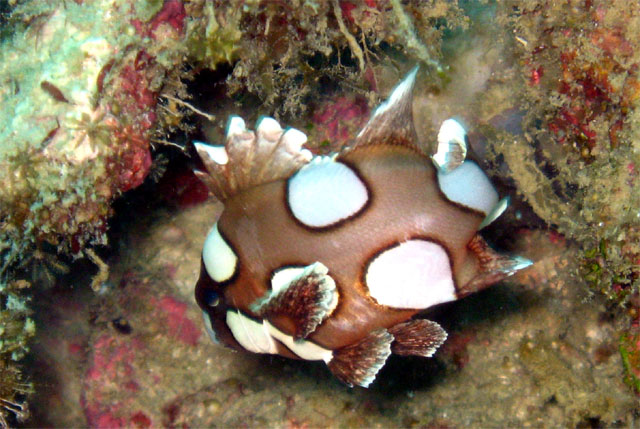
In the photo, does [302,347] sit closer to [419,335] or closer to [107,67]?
[419,335]

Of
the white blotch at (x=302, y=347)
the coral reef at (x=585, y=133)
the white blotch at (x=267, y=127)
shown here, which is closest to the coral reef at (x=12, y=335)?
the white blotch at (x=302, y=347)

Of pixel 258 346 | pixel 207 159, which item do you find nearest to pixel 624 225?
pixel 258 346

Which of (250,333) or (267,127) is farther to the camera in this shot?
(250,333)

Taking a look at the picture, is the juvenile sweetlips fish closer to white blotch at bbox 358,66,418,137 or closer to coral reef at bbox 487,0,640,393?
white blotch at bbox 358,66,418,137

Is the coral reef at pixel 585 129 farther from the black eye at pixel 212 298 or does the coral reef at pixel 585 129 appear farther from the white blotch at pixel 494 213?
the black eye at pixel 212 298

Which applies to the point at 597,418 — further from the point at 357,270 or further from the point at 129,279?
the point at 129,279

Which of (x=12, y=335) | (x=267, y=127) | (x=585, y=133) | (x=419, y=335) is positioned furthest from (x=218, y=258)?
(x=585, y=133)
